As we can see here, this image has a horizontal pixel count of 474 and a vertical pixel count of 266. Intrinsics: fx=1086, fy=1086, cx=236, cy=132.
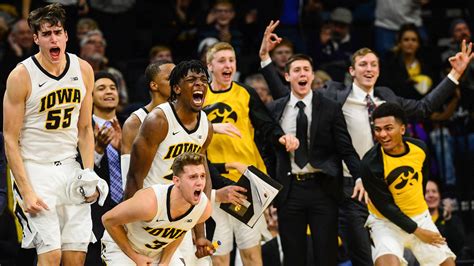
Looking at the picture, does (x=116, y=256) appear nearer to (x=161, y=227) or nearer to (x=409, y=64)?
(x=161, y=227)

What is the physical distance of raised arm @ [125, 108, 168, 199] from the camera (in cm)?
769

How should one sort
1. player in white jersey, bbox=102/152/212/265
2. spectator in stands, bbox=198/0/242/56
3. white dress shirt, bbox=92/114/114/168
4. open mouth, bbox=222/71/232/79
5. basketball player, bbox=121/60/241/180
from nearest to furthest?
player in white jersey, bbox=102/152/212/265 → basketball player, bbox=121/60/241/180 → white dress shirt, bbox=92/114/114/168 → open mouth, bbox=222/71/232/79 → spectator in stands, bbox=198/0/242/56

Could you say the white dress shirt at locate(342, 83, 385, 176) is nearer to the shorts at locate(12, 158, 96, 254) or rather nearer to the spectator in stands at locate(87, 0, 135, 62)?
the shorts at locate(12, 158, 96, 254)

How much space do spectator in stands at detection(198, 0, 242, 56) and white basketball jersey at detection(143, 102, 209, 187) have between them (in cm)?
439

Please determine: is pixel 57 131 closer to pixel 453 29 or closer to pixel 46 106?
pixel 46 106

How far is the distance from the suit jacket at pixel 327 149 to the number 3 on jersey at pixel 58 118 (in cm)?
228

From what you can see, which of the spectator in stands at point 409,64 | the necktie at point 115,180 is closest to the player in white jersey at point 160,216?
the necktie at point 115,180

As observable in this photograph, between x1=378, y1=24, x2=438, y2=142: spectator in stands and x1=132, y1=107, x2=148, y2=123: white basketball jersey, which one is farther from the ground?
x1=378, y1=24, x2=438, y2=142: spectator in stands

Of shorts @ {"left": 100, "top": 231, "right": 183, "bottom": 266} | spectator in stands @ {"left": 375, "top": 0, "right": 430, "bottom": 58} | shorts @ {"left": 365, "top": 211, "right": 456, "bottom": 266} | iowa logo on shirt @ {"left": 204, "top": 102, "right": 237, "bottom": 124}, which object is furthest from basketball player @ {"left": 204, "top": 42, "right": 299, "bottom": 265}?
spectator in stands @ {"left": 375, "top": 0, "right": 430, "bottom": 58}

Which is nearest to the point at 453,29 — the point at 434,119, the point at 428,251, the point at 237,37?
the point at 434,119

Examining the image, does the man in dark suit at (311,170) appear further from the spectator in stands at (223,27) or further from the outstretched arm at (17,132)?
the spectator in stands at (223,27)

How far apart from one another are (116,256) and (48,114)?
1112 millimetres

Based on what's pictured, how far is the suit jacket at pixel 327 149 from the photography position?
923cm

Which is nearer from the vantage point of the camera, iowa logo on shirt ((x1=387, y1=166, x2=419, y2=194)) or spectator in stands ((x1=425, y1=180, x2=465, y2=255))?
iowa logo on shirt ((x1=387, y1=166, x2=419, y2=194))
